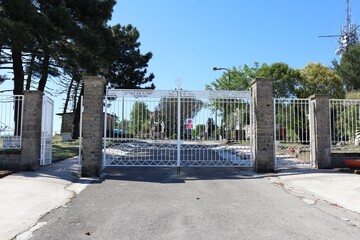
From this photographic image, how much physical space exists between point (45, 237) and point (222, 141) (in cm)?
777

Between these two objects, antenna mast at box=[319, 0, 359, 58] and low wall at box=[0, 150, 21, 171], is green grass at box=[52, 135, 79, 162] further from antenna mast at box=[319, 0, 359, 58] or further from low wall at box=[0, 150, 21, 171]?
→ antenna mast at box=[319, 0, 359, 58]

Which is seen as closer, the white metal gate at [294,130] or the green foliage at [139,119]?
the green foliage at [139,119]

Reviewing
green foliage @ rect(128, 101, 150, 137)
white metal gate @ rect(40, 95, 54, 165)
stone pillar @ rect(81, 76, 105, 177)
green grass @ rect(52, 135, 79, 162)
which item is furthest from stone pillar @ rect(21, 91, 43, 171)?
green foliage @ rect(128, 101, 150, 137)

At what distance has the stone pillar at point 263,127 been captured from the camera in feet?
36.3

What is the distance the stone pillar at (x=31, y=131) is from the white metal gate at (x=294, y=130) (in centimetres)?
787

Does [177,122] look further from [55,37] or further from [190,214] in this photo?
[55,37]

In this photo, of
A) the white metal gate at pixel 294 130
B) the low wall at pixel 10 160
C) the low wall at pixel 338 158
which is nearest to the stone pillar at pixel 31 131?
the low wall at pixel 10 160

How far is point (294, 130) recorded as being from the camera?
12.1m

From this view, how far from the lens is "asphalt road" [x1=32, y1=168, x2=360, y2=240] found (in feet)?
16.7

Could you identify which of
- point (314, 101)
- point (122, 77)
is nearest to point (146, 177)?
point (314, 101)

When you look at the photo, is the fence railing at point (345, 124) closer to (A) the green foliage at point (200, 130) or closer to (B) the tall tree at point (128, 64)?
(A) the green foliage at point (200, 130)

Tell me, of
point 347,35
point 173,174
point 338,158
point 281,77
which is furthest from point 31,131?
point 347,35

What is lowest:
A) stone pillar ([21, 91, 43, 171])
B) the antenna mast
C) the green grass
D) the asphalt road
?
the asphalt road

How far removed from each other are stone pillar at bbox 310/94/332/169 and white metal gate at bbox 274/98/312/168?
42 centimetres
